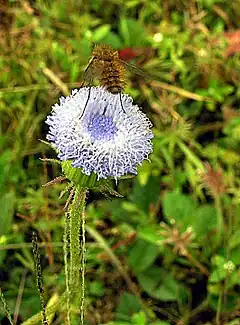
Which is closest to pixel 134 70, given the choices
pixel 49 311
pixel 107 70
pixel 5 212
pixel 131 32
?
pixel 107 70

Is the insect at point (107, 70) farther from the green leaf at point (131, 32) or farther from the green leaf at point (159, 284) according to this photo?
the green leaf at point (131, 32)

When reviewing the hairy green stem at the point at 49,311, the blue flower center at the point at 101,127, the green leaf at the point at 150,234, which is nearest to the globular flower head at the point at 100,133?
the blue flower center at the point at 101,127

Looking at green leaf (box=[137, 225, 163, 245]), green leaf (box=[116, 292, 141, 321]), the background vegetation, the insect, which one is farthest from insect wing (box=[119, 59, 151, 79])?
green leaf (box=[116, 292, 141, 321])

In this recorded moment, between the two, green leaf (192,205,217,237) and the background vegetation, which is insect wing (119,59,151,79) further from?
green leaf (192,205,217,237)

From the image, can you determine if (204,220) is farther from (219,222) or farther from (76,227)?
(76,227)

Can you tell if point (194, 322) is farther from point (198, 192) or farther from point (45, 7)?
point (45, 7)
